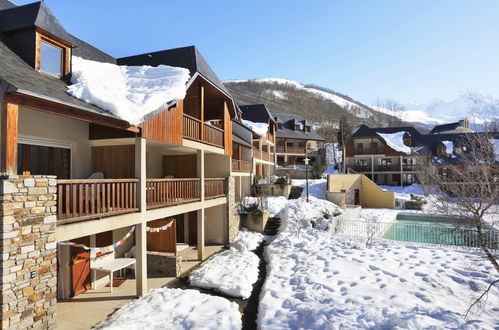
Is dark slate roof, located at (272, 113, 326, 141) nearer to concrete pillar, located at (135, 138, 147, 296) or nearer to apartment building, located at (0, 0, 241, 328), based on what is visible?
apartment building, located at (0, 0, 241, 328)

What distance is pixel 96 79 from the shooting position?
30.2ft

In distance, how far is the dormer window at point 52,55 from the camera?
8289 millimetres

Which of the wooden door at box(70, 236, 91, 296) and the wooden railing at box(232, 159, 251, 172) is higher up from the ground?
the wooden railing at box(232, 159, 251, 172)

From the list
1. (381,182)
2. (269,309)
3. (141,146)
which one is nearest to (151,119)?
(141,146)

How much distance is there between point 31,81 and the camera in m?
6.76

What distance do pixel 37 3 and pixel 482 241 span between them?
14.9 m

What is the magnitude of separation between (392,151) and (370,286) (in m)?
35.3

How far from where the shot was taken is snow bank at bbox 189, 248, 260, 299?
1005 cm

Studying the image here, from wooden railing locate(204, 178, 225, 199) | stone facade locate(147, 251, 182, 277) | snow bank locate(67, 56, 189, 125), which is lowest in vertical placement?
stone facade locate(147, 251, 182, 277)

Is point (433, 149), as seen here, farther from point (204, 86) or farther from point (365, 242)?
point (204, 86)

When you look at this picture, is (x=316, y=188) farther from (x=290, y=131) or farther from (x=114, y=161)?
(x=114, y=161)

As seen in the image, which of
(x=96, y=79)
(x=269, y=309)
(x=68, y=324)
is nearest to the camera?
(x=68, y=324)

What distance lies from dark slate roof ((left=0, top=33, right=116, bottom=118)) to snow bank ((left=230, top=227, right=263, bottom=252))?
1008 centimetres

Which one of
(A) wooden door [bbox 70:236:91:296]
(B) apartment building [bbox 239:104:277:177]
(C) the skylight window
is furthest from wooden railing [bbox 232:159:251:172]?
(C) the skylight window
